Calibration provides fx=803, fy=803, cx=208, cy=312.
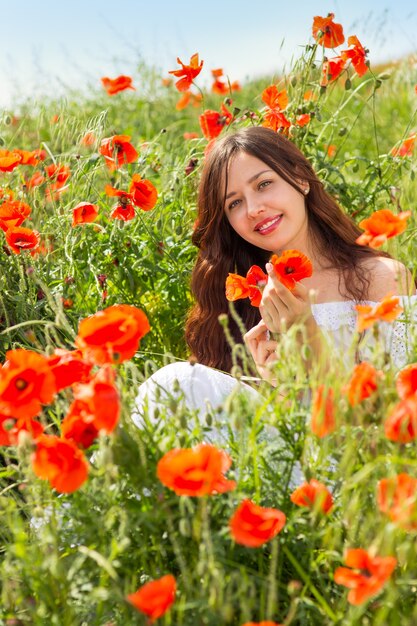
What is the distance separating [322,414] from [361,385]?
0.27 ft

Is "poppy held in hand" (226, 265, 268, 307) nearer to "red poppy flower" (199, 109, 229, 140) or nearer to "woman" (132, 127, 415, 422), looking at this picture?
"woman" (132, 127, 415, 422)

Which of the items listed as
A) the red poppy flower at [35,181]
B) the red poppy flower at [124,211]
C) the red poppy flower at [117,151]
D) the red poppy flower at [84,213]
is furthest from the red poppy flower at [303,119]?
the red poppy flower at [35,181]

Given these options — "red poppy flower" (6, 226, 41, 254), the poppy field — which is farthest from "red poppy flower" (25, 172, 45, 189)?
the poppy field

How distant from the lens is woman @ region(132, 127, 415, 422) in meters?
2.56

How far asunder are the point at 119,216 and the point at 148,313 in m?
0.44

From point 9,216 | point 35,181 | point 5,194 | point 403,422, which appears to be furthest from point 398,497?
point 35,181

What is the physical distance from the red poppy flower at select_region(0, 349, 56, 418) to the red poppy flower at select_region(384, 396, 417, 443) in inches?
22.0

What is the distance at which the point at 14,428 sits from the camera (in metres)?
1.43

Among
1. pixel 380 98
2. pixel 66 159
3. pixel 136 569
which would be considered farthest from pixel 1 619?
pixel 380 98

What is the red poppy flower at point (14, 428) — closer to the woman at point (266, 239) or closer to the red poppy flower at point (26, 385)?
the red poppy flower at point (26, 385)

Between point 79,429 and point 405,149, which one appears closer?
point 79,429

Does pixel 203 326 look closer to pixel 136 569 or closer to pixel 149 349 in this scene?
pixel 149 349

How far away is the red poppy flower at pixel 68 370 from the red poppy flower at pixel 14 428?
89 mm

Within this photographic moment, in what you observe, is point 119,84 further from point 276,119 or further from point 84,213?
point 84,213
